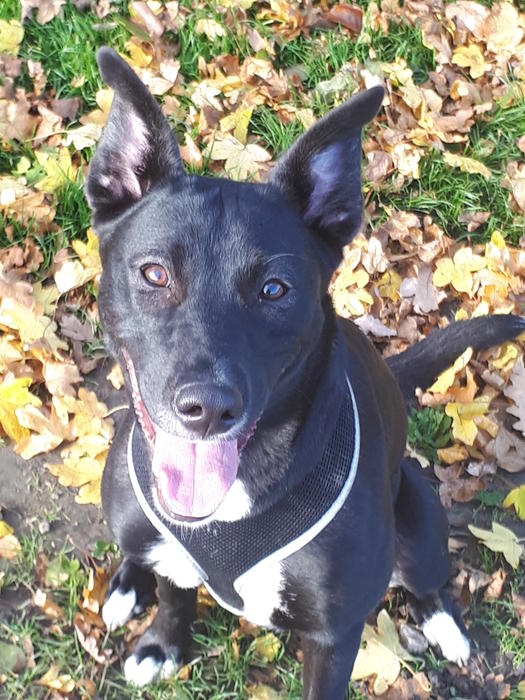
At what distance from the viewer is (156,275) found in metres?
2.29

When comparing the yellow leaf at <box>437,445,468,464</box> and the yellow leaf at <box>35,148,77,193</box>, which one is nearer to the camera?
the yellow leaf at <box>437,445,468,464</box>

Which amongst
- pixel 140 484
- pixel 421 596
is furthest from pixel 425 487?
pixel 140 484

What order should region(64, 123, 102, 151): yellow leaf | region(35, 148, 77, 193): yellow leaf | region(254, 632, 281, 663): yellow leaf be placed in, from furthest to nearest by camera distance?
region(64, 123, 102, 151): yellow leaf, region(35, 148, 77, 193): yellow leaf, region(254, 632, 281, 663): yellow leaf

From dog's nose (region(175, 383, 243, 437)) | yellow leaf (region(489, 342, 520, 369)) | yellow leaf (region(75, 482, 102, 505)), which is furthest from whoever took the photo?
yellow leaf (region(489, 342, 520, 369))

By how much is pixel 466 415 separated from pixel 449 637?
3.22ft

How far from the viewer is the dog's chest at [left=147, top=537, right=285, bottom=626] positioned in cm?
255

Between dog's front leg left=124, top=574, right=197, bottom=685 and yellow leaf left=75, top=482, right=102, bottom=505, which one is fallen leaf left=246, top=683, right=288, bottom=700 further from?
yellow leaf left=75, top=482, right=102, bottom=505

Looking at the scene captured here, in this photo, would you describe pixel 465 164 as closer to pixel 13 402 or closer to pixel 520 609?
pixel 520 609

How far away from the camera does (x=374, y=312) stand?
4.13 metres

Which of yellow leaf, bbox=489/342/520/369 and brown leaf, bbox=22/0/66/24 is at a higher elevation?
brown leaf, bbox=22/0/66/24

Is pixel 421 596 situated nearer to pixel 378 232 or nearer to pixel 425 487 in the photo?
pixel 425 487

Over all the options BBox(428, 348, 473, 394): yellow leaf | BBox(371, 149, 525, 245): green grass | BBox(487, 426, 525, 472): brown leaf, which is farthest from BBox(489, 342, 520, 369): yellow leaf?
BBox(371, 149, 525, 245): green grass

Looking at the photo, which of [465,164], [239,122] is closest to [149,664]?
A: [239,122]

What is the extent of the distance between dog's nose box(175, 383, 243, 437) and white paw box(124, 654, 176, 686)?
144cm
